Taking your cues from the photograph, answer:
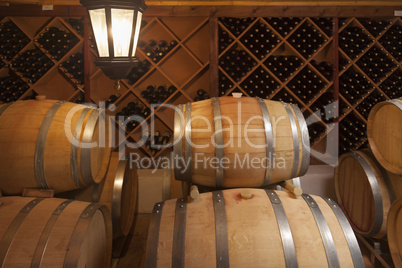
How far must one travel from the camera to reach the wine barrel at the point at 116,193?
2473mm

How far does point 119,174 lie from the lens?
106 inches

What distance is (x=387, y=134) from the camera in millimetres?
2506

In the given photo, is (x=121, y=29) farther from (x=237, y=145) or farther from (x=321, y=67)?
(x=321, y=67)

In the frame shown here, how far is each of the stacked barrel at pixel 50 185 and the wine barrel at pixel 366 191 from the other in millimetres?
2064

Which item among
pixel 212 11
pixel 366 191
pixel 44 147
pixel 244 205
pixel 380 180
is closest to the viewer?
pixel 244 205

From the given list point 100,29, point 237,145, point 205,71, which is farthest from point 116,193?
point 205,71

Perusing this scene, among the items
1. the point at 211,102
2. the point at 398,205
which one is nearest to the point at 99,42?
the point at 211,102

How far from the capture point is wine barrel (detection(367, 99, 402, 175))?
2.38m

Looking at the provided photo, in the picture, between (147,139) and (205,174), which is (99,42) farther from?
(147,139)

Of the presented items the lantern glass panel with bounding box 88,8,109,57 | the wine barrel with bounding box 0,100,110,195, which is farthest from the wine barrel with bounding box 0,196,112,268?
the lantern glass panel with bounding box 88,8,109,57

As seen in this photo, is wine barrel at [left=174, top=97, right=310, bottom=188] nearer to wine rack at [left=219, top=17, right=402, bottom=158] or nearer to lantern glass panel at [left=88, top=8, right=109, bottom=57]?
lantern glass panel at [left=88, top=8, right=109, bottom=57]

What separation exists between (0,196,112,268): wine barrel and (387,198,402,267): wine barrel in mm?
2030

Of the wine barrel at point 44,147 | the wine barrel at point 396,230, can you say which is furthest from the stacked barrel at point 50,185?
the wine barrel at point 396,230

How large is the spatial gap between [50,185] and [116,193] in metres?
0.58
